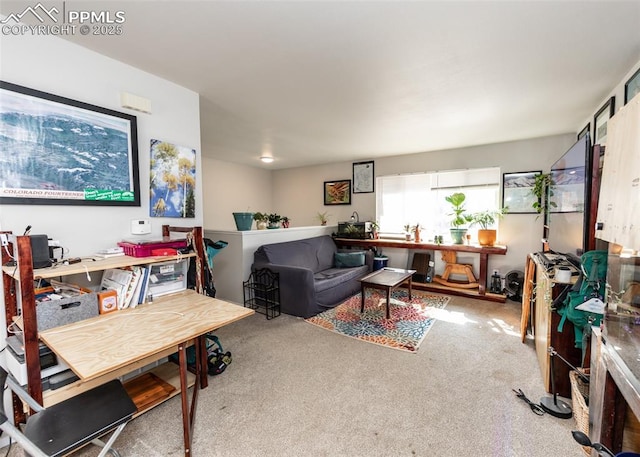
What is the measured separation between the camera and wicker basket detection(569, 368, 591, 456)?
147 cm

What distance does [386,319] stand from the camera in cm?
320

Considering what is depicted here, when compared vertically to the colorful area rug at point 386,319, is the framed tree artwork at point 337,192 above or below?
above

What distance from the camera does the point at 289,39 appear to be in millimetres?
1621

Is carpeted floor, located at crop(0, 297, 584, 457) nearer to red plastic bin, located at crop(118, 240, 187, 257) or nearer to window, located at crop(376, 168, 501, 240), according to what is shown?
red plastic bin, located at crop(118, 240, 187, 257)

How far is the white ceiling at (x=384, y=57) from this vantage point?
1.41 m

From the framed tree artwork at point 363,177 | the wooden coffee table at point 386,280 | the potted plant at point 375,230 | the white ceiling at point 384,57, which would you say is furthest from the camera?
the framed tree artwork at point 363,177

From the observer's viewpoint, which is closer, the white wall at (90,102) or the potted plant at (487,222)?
the white wall at (90,102)

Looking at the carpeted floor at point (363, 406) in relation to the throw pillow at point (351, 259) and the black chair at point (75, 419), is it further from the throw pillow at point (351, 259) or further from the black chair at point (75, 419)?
the throw pillow at point (351, 259)

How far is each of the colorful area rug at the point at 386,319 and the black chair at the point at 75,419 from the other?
206 centimetres

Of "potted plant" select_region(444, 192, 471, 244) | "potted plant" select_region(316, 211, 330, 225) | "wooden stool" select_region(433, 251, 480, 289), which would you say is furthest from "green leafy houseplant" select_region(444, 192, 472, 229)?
"potted plant" select_region(316, 211, 330, 225)

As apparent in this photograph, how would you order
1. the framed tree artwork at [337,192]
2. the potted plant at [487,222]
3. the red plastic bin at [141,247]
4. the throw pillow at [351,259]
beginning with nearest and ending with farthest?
the red plastic bin at [141,247], the potted plant at [487,222], the throw pillow at [351,259], the framed tree artwork at [337,192]

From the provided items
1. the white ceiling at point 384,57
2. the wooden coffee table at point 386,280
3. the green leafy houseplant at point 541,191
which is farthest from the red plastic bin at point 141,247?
the green leafy houseplant at point 541,191

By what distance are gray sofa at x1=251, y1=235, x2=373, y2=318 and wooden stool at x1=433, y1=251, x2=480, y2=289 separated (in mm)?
1230

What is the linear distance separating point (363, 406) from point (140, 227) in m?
2.07
